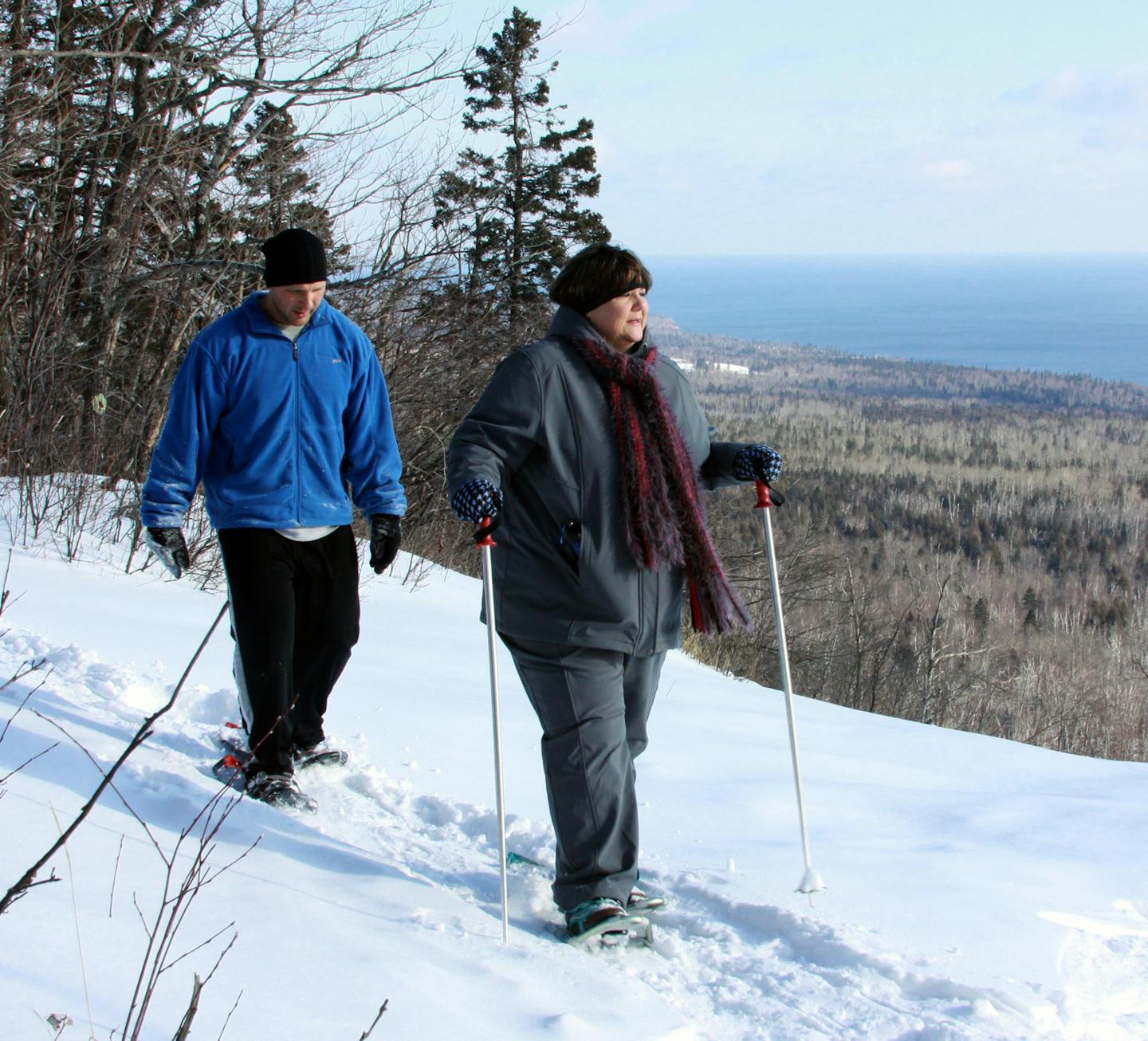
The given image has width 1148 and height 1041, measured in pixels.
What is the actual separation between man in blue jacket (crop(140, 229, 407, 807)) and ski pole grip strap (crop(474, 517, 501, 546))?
880mm

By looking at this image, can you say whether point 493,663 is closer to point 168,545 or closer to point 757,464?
point 757,464

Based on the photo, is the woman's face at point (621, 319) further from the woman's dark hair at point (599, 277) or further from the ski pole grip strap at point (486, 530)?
the ski pole grip strap at point (486, 530)

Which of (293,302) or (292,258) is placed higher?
(292,258)

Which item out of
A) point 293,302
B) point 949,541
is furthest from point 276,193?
point 949,541

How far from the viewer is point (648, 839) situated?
3.69 m

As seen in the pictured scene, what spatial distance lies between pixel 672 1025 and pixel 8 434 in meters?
6.26

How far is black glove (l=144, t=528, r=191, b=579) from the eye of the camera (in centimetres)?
348

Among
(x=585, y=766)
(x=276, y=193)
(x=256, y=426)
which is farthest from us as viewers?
(x=276, y=193)

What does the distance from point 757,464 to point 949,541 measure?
2818 inches

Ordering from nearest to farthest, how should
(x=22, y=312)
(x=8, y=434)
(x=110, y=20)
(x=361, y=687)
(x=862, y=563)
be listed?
(x=361, y=687) < (x=8, y=434) < (x=22, y=312) < (x=110, y=20) < (x=862, y=563)

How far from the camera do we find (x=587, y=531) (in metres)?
2.90

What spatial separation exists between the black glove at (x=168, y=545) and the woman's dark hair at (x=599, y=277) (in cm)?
140

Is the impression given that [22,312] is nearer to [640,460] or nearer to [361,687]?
[361,687]

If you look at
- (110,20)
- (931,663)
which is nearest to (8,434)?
(110,20)
